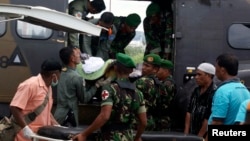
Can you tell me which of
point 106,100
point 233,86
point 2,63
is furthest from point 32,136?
point 2,63

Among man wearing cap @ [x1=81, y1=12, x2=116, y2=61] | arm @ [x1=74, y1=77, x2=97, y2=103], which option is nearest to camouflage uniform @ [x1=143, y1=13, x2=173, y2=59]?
man wearing cap @ [x1=81, y1=12, x2=116, y2=61]

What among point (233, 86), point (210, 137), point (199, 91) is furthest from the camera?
point (199, 91)

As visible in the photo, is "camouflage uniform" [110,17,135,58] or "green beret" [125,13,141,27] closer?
"green beret" [125,13,141,27]

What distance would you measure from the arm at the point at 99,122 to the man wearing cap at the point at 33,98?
2.41ft

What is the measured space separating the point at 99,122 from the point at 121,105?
1.18 feet

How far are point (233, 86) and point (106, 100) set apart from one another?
1185 millimetres

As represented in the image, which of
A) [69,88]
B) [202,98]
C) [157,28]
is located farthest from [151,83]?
[157,28]

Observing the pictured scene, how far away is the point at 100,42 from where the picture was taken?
976 centimetres

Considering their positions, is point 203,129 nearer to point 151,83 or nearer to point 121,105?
point 151,83

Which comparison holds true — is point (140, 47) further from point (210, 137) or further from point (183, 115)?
point (210, 137)

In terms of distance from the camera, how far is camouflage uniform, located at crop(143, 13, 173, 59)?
9938 millimetres

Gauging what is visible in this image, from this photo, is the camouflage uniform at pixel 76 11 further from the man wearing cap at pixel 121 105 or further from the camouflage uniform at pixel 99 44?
the man wearing cap at pixel 121 105

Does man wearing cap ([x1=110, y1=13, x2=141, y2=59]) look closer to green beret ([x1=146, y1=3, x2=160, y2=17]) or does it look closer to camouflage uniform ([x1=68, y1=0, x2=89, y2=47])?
green beret ([x1=146, y1=3, x2=160, y2=17])

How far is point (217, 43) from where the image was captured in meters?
9.82
